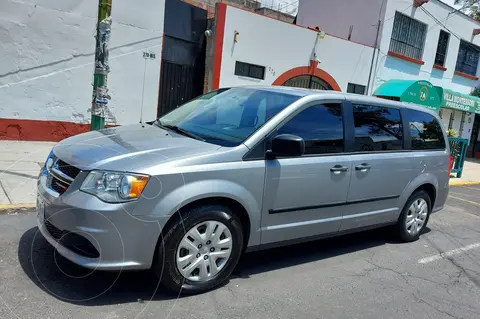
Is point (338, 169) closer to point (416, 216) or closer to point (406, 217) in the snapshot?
point (406, 217)

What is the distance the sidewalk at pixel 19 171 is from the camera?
5.40 m

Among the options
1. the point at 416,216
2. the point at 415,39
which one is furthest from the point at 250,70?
the point at 415,39

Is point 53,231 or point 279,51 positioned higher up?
point 279,51

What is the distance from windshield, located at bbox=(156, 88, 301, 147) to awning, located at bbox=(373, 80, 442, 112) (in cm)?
1162

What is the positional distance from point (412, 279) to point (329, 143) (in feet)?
5.67

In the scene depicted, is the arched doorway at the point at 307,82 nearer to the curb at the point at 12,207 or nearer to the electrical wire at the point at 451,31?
the electrical wire at the point at 451,31

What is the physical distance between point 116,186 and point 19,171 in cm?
446

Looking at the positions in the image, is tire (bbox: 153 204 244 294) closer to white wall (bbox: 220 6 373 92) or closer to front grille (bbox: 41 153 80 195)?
front grille (bbox: 41 153 80 195)

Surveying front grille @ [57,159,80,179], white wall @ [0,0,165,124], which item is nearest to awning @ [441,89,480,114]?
white wall @ [0,0,165,124]

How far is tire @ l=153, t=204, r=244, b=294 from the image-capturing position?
3.22 meters

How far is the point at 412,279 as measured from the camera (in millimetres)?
4387

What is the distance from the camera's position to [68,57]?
30.6 feet

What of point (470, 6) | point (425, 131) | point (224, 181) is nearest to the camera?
point (224, 181)

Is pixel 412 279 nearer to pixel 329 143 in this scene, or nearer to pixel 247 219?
pixel 329 143
